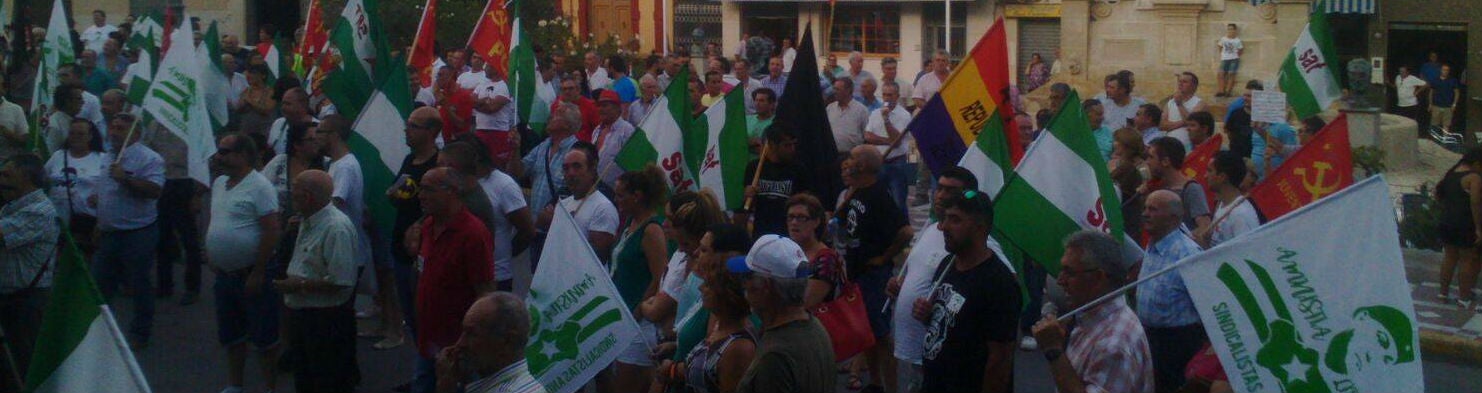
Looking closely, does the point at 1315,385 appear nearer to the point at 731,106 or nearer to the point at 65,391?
the point at 65,391

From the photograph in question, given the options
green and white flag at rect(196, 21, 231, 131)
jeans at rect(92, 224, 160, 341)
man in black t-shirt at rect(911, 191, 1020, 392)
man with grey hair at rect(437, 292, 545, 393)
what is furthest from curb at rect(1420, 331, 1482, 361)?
green and white flag at rect(196, 21, 231, 131)

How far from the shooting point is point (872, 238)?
7984 millimetres

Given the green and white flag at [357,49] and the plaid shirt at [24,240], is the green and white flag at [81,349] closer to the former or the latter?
the plaid shirt at [24,240]

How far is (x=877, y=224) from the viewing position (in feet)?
26.2

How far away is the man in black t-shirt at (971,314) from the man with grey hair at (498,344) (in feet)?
5.54

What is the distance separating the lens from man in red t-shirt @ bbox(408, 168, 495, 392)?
6.86 metres

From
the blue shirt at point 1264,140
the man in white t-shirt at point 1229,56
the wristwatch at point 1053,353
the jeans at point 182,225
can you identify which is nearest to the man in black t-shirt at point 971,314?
the wristwatch at point 1053,353

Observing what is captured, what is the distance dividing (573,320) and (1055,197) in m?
2.17

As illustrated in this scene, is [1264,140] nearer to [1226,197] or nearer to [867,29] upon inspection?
[1226,197]

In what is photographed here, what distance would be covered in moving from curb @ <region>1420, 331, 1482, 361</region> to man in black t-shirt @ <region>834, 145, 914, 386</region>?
12.1 ft

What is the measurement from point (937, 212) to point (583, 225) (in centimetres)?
185

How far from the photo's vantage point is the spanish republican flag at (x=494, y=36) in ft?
44.1

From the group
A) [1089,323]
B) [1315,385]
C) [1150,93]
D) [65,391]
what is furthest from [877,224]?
[1150,93]

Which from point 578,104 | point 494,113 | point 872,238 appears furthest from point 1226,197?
point 494,113
